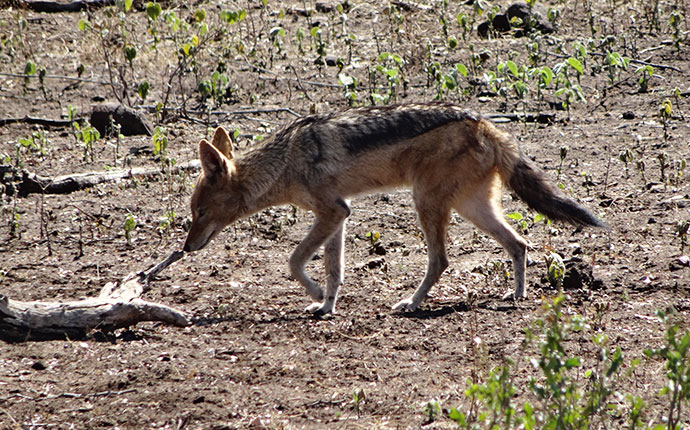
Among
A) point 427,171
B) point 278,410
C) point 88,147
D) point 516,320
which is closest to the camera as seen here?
point 278,410

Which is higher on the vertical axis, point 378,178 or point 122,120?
point 378,178

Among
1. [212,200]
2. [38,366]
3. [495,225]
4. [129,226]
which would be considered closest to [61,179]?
[129,226]

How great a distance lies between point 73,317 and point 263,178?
6.51 ft

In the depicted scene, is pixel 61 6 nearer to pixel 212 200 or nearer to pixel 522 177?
pixel 212 200

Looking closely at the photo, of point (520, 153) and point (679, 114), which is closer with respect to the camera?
point (520, 153)

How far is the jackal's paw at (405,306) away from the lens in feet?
21.4

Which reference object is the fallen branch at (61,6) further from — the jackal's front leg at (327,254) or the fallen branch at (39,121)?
the jackal's front leg at (327,254)

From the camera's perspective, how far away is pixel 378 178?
691 cm

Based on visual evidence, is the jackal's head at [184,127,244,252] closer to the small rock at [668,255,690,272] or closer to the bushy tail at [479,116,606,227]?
the bushy tail at [479,116,606,227]

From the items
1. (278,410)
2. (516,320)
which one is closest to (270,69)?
(516,320)

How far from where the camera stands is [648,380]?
4973mm

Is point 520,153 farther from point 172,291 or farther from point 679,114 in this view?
point 679,114

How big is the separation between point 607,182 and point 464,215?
270 centimetres

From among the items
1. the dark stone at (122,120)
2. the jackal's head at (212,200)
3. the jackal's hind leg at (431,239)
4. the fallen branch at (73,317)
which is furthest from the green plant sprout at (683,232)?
the dark stone at (122,120)
